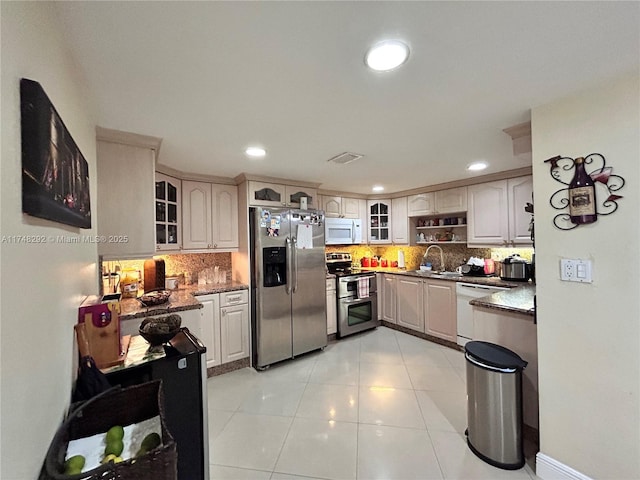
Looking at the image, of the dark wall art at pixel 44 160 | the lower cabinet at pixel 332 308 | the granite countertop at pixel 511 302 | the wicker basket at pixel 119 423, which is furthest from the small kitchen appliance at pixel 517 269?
the dark wall art at pixel 44 160

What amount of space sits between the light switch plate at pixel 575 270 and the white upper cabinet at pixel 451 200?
2238 mm

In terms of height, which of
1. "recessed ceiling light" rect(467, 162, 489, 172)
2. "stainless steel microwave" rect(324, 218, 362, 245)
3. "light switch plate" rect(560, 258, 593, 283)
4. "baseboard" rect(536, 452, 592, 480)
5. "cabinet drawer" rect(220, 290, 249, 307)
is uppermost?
"recessed ceiling light" rect(467, 162, 489, 172)

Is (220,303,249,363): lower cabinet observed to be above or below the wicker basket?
below

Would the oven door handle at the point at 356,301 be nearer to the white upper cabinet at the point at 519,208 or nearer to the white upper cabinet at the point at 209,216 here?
the white upper cabinet at the point at 209,216

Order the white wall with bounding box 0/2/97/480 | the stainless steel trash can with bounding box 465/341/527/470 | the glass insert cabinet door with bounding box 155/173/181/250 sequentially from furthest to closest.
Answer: the glass insert cabinet door with bounding box 155/173/181/250 → the stainless steel trash can with bounding box 465/341/527/470 → the white wall with bounding box 0/2/97/480

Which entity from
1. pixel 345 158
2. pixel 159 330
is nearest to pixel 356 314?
pixel 345 158

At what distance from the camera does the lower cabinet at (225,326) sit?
2.84 metres

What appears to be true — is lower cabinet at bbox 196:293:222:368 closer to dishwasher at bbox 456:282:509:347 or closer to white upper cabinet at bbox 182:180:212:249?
white upper cabinet at bbox 182:180:212:249

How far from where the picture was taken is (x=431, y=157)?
258 centimetres

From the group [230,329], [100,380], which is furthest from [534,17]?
[230,329]

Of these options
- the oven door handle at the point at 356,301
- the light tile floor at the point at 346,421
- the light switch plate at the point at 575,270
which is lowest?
the light tile floor at the point at 346,421

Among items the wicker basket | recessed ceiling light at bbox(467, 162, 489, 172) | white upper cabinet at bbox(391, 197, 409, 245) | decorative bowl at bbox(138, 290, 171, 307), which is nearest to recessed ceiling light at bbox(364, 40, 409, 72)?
the wicker basket

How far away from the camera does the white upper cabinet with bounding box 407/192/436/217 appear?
13.0 feet

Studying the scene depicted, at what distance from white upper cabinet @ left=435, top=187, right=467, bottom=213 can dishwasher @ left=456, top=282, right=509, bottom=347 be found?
1.02 meters
